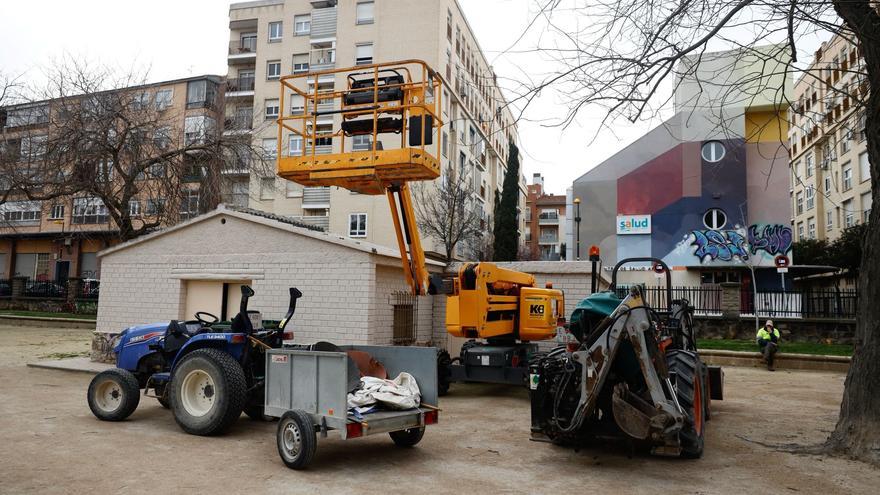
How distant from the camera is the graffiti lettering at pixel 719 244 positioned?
31453mm

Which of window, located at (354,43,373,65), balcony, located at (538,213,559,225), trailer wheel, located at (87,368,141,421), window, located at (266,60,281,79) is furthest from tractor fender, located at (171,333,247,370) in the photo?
balcony, located at (538,213,559,225)

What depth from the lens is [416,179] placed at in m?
9.42

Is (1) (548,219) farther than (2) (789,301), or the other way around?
(1) (548,219)

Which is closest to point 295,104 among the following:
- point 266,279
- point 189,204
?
point 189,204

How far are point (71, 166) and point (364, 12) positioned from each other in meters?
21.8

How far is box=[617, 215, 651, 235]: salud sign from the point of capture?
3300cm

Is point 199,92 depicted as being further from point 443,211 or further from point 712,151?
point 712,151

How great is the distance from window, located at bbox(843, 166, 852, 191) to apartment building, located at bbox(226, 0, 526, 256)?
65.9 feet

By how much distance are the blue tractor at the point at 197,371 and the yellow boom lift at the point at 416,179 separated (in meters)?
1.94

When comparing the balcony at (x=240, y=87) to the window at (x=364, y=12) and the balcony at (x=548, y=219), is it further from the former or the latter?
the balcony at (x=548, y=219)

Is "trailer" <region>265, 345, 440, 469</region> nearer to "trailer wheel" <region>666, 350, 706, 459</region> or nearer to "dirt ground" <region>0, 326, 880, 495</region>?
"dirt ground" <region>0, 326, 880, 495</region>

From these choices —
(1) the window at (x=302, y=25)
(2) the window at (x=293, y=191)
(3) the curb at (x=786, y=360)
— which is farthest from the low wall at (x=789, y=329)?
(1) the window at (x=302, y=25)

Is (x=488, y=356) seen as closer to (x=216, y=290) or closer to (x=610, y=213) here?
(x=216, y=290)

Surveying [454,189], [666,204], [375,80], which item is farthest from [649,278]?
[375,80]
